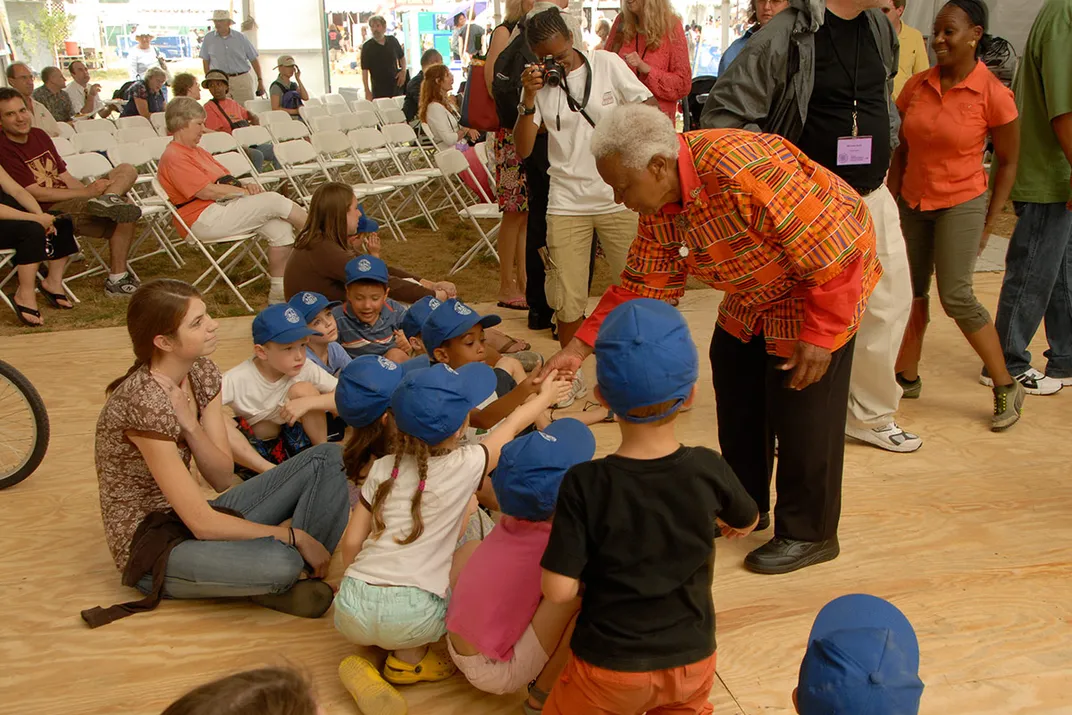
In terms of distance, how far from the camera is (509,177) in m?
5.53

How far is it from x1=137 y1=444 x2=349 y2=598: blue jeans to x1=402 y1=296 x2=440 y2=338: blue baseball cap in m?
0.92

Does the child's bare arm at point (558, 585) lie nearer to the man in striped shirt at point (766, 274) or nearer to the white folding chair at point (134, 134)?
the man in striped shirt at point (766, 274)

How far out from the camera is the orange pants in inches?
73.3

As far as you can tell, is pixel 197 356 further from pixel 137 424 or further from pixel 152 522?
pixel 152 522

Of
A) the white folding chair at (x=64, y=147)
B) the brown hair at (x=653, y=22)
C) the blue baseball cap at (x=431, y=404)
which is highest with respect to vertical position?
the brown hair at (x=653, y=22)

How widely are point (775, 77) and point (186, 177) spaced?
4.22m

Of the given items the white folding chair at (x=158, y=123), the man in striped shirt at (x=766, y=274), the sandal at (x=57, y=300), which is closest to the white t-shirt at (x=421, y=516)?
the man in striped shirt at (x=766, y=274)

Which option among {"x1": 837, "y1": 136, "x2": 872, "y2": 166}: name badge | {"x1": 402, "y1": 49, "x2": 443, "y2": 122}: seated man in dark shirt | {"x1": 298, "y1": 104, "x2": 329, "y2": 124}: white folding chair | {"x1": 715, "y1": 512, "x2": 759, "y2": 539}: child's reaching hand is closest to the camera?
{"x1": 715, "y1": 512, "x2": 759, "y2": 539}: child's reaching hand

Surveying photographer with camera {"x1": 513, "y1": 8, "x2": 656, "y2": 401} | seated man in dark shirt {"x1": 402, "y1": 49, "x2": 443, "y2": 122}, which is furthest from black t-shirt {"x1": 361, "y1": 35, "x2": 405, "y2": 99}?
photographer with camera {"x1": 513, "y1": 8, "x2": 656, "y2": 401}

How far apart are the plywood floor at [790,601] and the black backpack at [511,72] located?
72.6 inches

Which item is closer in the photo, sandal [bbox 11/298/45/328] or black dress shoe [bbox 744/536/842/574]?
black dress shoe [bbox 744/536/842/574]

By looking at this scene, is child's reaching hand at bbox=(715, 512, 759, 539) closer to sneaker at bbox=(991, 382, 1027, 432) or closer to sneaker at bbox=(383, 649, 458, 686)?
sneaker at bbox=(383, 649, 458, 686)

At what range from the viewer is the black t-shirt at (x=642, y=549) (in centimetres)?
180

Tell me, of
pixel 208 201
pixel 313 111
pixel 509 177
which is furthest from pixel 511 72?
pixel 313 111
